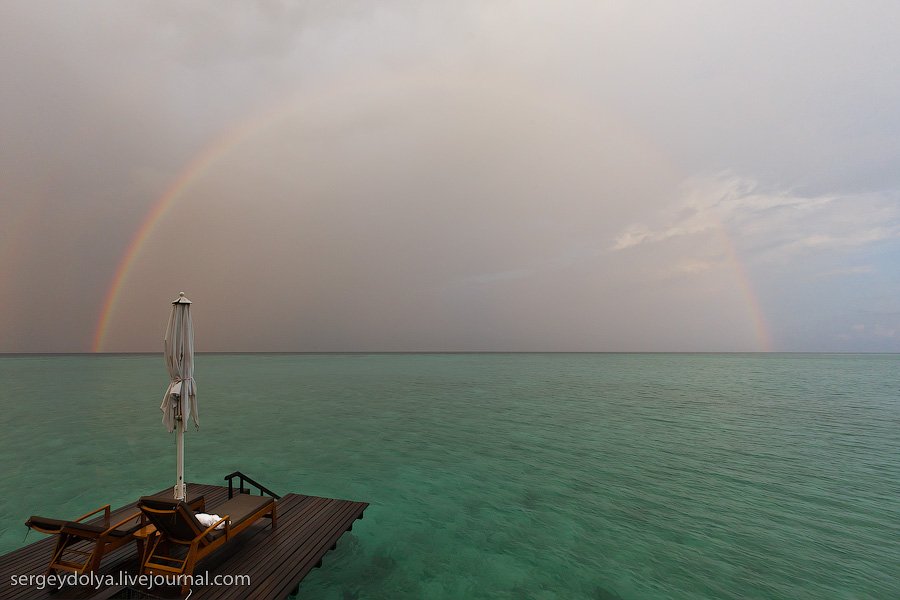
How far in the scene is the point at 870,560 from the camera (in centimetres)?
1021

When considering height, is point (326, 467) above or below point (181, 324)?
below

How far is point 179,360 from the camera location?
25.9 ft

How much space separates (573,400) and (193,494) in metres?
37.5

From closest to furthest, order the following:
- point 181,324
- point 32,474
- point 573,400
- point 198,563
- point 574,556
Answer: point 198,563
point 181,324
point 574,556
point 32,474
point 573,400

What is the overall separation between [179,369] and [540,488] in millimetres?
12563

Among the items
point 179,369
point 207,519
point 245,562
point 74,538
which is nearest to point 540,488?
point 245,562

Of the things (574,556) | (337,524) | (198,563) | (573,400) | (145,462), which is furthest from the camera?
(573,400)

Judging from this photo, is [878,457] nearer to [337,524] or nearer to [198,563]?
[337,524]

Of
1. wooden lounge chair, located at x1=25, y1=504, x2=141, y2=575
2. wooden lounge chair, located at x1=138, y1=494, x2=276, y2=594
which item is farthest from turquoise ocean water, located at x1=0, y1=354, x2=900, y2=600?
wooden lounge chair, located at x1=25, y1=504, x2=141, y2=575

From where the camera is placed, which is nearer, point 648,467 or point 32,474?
point 32,474

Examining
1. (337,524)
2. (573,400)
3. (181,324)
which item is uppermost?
(181,324)

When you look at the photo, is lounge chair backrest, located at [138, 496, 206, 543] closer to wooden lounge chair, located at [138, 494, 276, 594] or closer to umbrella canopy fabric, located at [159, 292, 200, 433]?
wooden lounge chair, located at [138, 494, 276, 594]

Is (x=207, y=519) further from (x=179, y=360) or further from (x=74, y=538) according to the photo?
(x=179, y=360)

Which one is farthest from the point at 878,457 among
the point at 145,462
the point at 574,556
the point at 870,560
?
the point at 145,462
